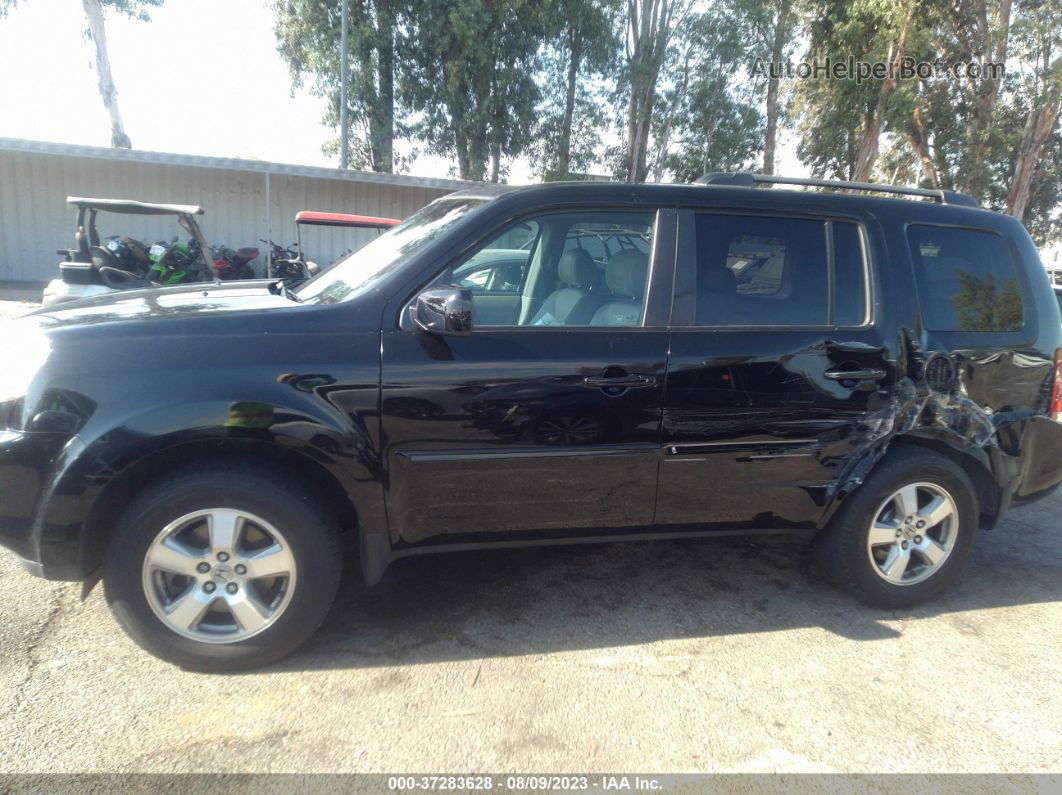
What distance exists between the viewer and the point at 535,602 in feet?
11.4

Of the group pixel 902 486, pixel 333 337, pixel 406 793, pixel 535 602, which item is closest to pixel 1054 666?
pixel 902 486

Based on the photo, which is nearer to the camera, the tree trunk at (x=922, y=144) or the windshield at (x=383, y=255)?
the windshield at (x=383, y=255)

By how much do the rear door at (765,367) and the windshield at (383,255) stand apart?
3.47 feet

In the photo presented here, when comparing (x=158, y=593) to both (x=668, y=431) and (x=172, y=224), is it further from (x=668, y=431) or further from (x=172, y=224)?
(x=172, y=224)

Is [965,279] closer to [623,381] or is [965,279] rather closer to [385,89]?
[623,381]

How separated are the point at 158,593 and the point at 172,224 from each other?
16405 millimetres

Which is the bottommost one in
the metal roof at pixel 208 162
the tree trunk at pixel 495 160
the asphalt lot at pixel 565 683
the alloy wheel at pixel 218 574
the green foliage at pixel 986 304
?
the asphalt lot at pixel 565 683

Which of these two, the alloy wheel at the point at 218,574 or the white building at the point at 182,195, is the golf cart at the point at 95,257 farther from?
the white building at the point at 182,195

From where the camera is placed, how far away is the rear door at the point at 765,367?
10.2ft

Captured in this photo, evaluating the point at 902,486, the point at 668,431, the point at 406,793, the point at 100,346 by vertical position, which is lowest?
the point at 406,793

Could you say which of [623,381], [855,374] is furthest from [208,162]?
[855,374]

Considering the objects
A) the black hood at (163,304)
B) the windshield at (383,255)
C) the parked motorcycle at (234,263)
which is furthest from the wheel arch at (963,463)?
the parked motorcycle at (234,263)

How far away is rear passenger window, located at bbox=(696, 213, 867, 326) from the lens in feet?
10.5

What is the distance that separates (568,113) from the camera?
22.5m
